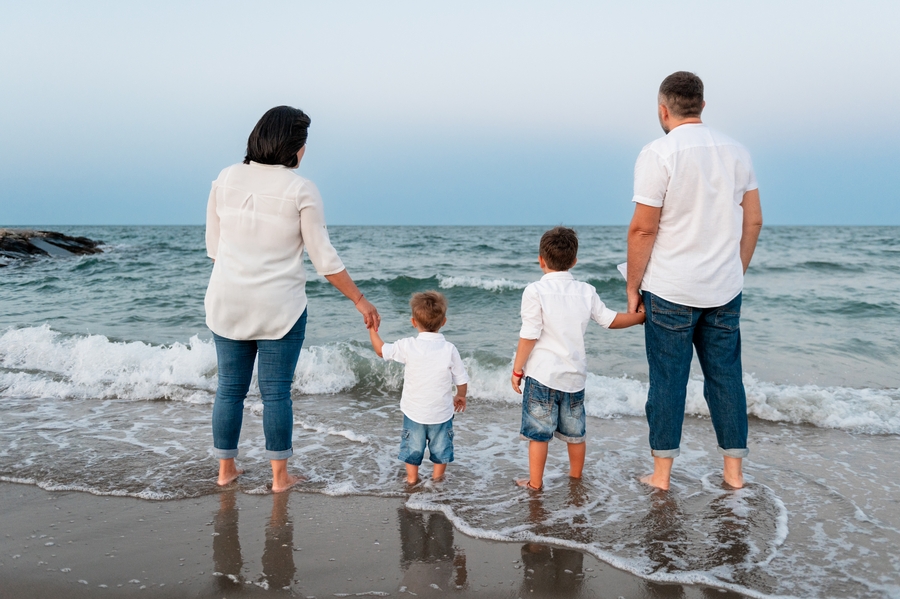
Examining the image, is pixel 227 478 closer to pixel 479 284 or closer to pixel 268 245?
pixel 268 245

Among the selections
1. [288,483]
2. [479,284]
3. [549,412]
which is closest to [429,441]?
[549,412]

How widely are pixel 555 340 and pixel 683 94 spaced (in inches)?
54.3

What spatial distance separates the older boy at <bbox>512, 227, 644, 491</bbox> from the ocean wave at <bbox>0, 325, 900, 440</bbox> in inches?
76.2

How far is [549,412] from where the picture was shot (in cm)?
329

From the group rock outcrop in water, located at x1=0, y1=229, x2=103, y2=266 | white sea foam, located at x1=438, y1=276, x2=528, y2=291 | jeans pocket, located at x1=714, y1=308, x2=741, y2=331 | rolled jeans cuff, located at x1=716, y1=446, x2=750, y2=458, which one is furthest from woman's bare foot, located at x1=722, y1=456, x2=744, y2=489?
rock outcrop in water, located at x1=0, y1=229, x2=103, y2=266

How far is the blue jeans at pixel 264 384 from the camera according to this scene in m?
3.12

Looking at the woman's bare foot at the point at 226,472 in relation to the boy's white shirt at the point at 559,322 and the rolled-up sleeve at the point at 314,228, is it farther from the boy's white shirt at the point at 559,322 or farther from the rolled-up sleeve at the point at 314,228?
the boy's white shirt at the point at 559,322

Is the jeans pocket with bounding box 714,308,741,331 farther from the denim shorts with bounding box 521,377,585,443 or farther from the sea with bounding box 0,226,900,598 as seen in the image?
the sea with bounding box 0,226,900,598

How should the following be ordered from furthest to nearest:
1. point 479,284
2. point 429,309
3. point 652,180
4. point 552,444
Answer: point 479,284 < point 552,444 < point 429,309 < point 652,180

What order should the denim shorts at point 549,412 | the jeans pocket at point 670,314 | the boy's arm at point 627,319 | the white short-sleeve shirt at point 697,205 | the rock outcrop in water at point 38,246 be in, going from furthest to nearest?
the rock outcrop in water at point 38,246 → the denim shorts at point 549,412 → the boy's arm at point 627,319 → the jeans pocket at point 670,314 → the white short-sleeve shirt at point 697,205

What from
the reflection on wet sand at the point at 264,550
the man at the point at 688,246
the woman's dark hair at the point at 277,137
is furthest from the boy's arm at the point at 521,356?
the woman's dark hair at the point at 277,137

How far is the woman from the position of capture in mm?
2967

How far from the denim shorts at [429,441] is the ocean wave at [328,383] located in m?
1.29

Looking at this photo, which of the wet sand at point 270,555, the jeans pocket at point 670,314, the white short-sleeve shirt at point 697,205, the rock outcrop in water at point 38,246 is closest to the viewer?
the wet sand at point 270,555
